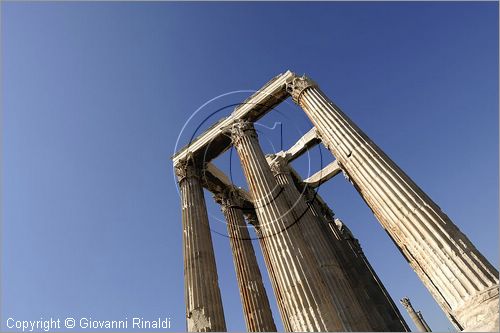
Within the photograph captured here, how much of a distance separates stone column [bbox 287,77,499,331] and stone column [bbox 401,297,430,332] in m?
30.0

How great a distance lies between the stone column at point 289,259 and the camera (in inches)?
383

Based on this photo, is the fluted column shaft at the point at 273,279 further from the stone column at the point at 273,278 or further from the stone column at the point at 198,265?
the stone column at the point at 198,265

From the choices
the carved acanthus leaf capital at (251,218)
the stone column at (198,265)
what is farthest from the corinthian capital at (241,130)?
the carved acanthus leaf capital at (251,218)

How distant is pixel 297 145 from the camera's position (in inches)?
957

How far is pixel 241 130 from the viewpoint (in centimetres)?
1825

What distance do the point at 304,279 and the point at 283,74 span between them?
1257cm

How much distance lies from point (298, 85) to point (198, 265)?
10.8 meters

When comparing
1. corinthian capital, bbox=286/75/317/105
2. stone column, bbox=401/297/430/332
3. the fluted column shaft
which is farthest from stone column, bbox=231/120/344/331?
stone column, bbox=401/297/430/332

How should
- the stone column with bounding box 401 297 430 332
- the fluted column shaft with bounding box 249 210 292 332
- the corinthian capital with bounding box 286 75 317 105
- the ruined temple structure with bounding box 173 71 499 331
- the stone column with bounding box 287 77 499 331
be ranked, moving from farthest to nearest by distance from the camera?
1. the stone column with bounding box 401 297 430 332
2. the corinthian capital with bounding box 286 75 317 105
3. the fluted column shaft with bounding box 249 210 292 332
4. the ruined temple structure with bounding box 173 71 499 331
5. the stone column with bounding box 287 77 499 331

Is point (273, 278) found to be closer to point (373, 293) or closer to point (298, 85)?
point (373, 293)

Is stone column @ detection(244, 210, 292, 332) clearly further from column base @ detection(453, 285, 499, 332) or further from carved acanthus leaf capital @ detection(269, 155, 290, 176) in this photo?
column base @ detection(453, 285, 499, 332)

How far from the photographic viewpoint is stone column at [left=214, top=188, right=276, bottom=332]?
1602 cm

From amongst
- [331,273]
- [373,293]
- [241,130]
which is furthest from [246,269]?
[373,293]

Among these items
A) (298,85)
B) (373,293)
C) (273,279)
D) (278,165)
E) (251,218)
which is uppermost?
(278,165)
